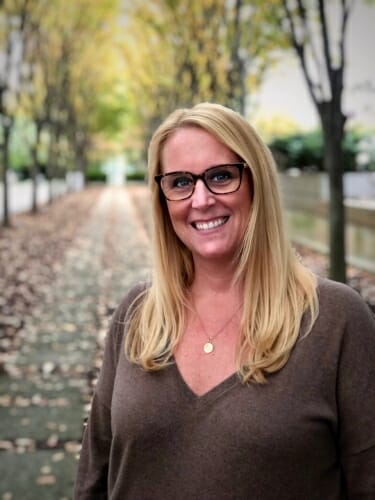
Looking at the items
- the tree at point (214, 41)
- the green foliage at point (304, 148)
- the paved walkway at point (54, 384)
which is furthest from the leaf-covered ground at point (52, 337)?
the green foliage at point (304, 148)

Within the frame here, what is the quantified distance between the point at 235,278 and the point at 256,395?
1.15 ft

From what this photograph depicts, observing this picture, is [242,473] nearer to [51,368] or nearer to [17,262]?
[51,368]

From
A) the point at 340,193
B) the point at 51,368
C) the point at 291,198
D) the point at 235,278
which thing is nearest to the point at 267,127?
the point at 291,198

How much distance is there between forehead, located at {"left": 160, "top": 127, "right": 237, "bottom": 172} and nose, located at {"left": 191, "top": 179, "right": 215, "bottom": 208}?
0.15 feet

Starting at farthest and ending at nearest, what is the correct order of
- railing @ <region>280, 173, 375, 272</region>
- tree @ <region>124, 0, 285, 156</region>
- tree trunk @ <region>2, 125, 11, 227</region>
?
tree trunk @ <region>2, 125, 11, 227</region> < tree @ <region>124, 0, 285, 156</region> < railing @ <region>280, 173, 375, 272</region>

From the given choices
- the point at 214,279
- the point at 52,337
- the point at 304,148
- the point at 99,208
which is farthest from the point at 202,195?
the point at 99,208

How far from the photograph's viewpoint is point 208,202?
2.08m

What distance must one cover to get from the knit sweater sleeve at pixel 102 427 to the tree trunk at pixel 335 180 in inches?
264

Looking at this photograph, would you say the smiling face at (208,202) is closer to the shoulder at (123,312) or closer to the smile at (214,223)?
the smile at (214,223)

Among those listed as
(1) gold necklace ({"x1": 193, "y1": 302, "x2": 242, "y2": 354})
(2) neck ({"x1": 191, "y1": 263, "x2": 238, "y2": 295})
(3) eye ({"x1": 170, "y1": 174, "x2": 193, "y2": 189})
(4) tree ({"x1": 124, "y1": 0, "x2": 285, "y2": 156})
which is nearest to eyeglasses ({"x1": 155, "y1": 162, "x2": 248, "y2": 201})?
(3) eye ({"x1": 170, "y1": 174, "x2": 193, "y2": 189})

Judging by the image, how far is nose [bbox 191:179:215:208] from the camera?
6.79 ft

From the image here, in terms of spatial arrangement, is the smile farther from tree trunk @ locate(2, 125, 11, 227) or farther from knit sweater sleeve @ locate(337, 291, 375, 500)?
tree trunk @ locate(2, 125, 11, 227)

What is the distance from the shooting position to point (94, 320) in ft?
28.8

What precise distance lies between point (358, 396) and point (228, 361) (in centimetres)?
36
